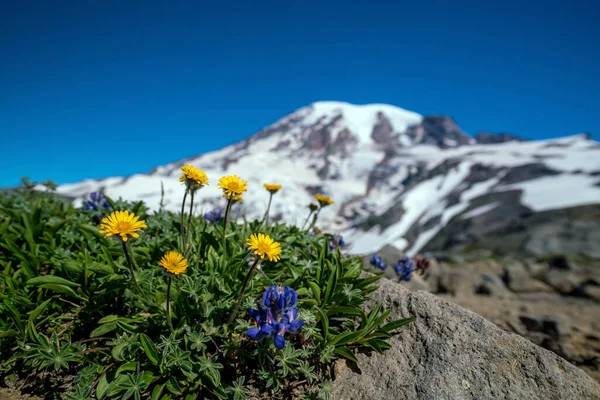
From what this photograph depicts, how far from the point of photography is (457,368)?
8.13 feet

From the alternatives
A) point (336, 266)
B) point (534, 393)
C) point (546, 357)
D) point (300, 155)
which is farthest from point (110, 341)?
point (300, 155)

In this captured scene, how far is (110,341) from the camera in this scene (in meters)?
2.62

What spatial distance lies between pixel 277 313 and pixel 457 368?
4.61ft

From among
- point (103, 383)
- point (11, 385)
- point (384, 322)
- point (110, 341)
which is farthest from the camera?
point (384, 322)

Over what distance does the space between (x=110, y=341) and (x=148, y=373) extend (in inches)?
21.6

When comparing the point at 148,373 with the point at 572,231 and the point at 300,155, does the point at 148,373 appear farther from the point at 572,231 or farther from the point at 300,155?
the point at 300,155

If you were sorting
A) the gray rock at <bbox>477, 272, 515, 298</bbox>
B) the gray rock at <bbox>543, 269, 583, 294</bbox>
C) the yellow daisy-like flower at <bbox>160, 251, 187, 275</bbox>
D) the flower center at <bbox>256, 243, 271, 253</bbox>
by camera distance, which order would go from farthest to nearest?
the gray rock at <bbox>543, 269, 583, 294</bbox> < the gray rock at <bbox>477, 272, 515, 298</bbox> < the flower center at <bbox>256, 243, 271, 253</bbox> < the yellow daisy-like flower at <bbox>160, 251, 187, 275</bbox>

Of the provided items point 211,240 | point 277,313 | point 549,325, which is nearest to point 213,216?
point 211,240

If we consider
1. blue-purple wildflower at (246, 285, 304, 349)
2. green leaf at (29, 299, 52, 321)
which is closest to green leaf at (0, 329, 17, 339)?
green leaf at (29, 299, 52, 321)

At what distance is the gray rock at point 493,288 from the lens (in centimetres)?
942

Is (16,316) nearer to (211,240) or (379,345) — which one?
(211,240)

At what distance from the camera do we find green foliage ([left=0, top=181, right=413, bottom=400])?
229 centimetres

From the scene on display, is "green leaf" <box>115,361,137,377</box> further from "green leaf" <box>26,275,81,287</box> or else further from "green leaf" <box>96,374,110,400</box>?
"green leaf" <box>26,275,81,287</box>

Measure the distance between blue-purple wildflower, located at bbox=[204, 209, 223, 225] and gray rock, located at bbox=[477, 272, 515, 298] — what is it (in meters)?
8.37
